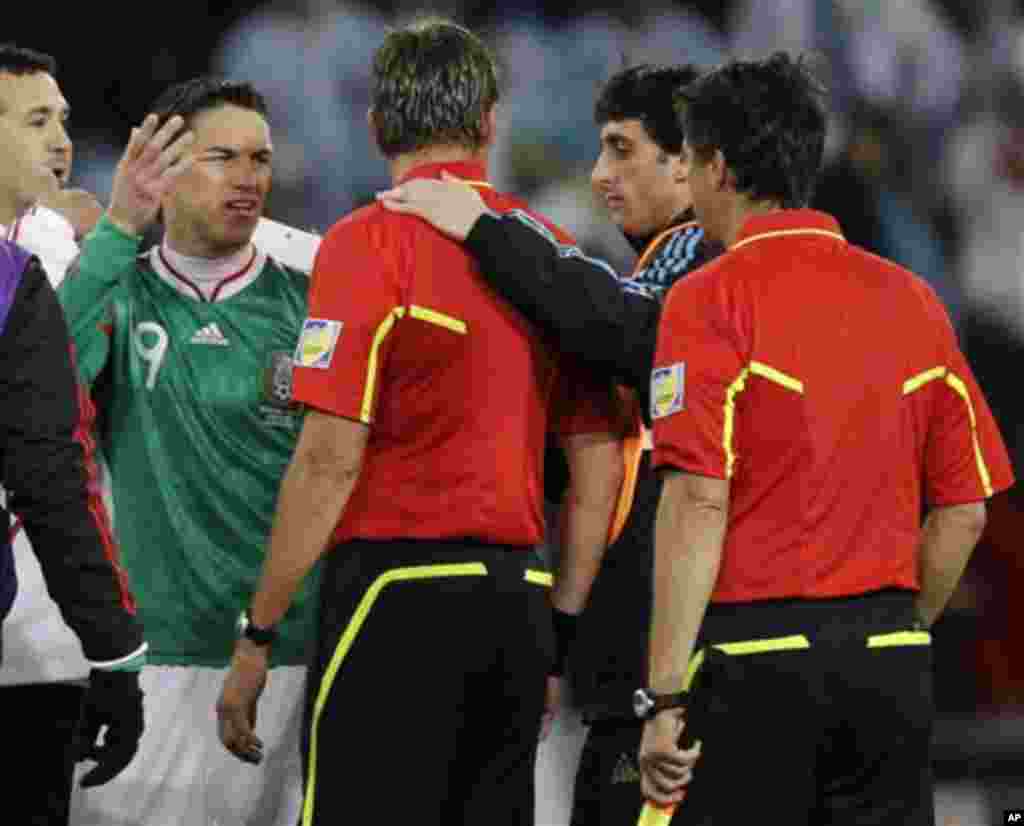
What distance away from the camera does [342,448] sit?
119 inches

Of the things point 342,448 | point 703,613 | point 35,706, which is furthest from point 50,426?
point 703,613

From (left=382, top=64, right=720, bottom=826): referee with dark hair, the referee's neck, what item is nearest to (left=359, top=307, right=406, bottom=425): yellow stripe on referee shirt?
(left=382, top=64, right=720, bottom=826): referee with dark hair

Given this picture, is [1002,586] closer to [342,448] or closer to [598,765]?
[598,765]

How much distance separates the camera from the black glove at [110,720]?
286cm

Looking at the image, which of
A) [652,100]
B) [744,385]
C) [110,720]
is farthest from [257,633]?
[652,100]

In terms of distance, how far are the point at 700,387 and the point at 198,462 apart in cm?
112

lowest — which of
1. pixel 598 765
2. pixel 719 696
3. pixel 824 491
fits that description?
pixel 598 765

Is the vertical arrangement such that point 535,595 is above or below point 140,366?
below

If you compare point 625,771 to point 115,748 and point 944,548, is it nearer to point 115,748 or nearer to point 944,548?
point 944,548

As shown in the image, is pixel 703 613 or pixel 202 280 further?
pixel 202 280

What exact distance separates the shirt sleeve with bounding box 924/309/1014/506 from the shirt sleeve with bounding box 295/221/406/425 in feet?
2.69

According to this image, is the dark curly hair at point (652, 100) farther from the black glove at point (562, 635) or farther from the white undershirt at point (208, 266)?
the black glove at point (562, 635)

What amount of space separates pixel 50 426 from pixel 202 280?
962 millimetres

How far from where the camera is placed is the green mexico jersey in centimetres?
358
